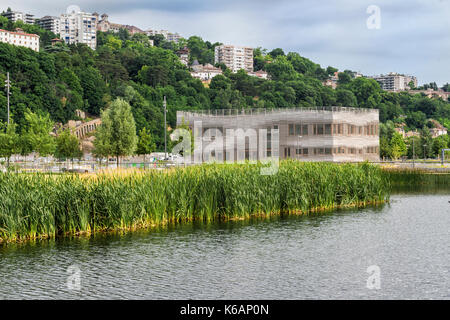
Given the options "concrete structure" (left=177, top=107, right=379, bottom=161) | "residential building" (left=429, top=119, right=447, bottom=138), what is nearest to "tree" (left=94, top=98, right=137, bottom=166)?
"concrete structure" (left=177, top=107, right=379, bottom=161)

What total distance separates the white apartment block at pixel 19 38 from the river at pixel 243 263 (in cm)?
15055

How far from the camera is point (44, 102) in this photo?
385 feet

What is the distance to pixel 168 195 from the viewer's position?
24.7 m

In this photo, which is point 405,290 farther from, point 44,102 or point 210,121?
point 44,102

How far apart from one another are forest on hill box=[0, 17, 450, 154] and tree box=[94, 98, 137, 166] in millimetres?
52307

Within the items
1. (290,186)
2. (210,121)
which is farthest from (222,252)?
(210,121)

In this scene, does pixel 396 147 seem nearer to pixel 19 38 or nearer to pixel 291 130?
pixel 291 130

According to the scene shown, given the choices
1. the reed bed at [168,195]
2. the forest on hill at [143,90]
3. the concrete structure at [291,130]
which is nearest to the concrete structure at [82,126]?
the forest on hill at [143,90]

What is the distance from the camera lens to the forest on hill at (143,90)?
4707 inches

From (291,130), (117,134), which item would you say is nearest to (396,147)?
(291,130)

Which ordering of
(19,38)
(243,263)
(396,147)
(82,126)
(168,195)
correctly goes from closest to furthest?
(243,263), (168,195), (396,147), (82,126), (19,38)

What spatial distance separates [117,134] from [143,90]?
289 feet

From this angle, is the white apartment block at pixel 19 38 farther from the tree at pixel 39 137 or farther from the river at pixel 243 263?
the river at pixel 243 263
